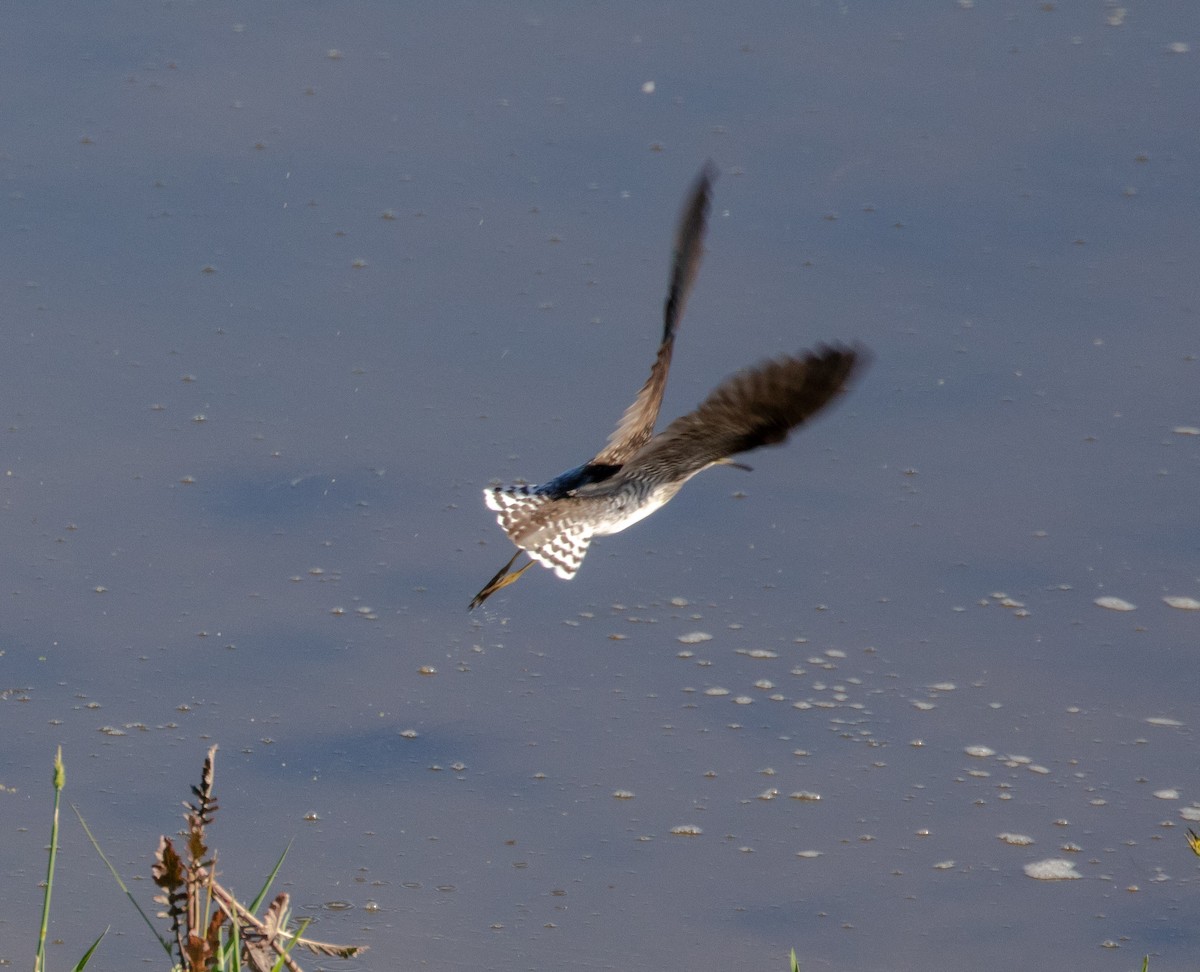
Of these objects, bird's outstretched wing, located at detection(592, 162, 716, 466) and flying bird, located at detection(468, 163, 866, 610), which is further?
bird's outstretched wing, located at detection(592, 162, 716, 466)

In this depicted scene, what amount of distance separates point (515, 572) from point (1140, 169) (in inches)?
107

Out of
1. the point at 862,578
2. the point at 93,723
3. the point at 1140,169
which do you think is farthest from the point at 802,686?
the point at 1140,169

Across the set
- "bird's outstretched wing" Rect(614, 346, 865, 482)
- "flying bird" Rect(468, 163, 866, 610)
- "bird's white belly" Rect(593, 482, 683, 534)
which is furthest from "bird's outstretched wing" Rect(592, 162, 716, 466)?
"bird's outstretched wing" Rect(614, 346, 865, 482)

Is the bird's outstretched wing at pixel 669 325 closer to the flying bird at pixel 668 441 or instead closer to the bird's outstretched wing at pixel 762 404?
the flying bird at pixel 668 441

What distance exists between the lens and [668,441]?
302 cm

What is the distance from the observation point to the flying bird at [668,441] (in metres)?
2.85

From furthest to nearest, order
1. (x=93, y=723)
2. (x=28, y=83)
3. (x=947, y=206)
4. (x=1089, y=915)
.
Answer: (x=28, y=83), (x=947, y=206), (x=93, y=723), (x=1089, y=915)

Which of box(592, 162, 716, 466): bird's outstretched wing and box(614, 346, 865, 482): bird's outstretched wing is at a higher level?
box(592, 162, 716, 466): bird's outstretched wing

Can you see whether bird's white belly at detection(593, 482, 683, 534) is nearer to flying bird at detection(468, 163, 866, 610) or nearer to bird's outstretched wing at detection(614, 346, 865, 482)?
flying bird at detection(468, 163, 866, 610)

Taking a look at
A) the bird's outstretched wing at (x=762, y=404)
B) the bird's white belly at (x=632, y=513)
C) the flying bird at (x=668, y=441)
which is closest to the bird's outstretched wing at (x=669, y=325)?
the flying bird at (x=668, y=441)

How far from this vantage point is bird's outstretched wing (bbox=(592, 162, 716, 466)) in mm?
3483

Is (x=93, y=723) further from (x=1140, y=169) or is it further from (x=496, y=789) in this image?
(x=1140, y=169)

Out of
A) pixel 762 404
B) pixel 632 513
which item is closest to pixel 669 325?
Result: pixel 632 513

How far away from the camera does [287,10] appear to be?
641 cm
